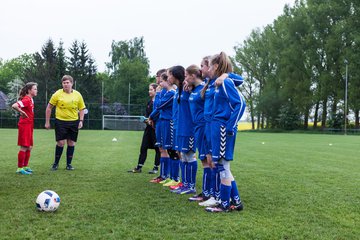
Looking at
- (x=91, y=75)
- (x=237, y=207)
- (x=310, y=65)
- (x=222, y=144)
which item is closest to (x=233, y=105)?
(x=222, y=144)

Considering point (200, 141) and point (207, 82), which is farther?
point (200, 141)

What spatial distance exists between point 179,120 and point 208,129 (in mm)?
1005

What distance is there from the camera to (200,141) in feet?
18.3

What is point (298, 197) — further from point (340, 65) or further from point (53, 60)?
point (53, 60)

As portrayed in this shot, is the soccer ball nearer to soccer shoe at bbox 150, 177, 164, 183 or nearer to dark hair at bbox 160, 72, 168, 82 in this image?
soccer shoe at bbox 150, 177, 164, 183

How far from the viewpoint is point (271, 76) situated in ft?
185

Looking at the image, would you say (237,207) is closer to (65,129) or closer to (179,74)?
(179,74)

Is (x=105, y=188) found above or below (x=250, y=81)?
below

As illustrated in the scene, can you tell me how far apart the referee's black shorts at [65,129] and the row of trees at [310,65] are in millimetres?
40298

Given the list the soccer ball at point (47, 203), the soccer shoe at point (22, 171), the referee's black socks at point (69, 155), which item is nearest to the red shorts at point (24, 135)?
the soccer shoe at point (22, 171)

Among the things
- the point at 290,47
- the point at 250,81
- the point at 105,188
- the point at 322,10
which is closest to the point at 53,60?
the point at 250,81

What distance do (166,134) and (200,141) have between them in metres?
1.60

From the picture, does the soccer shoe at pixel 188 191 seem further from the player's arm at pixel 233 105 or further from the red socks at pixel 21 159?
the red socks at pixel 21 159

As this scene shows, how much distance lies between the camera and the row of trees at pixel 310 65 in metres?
44.8
